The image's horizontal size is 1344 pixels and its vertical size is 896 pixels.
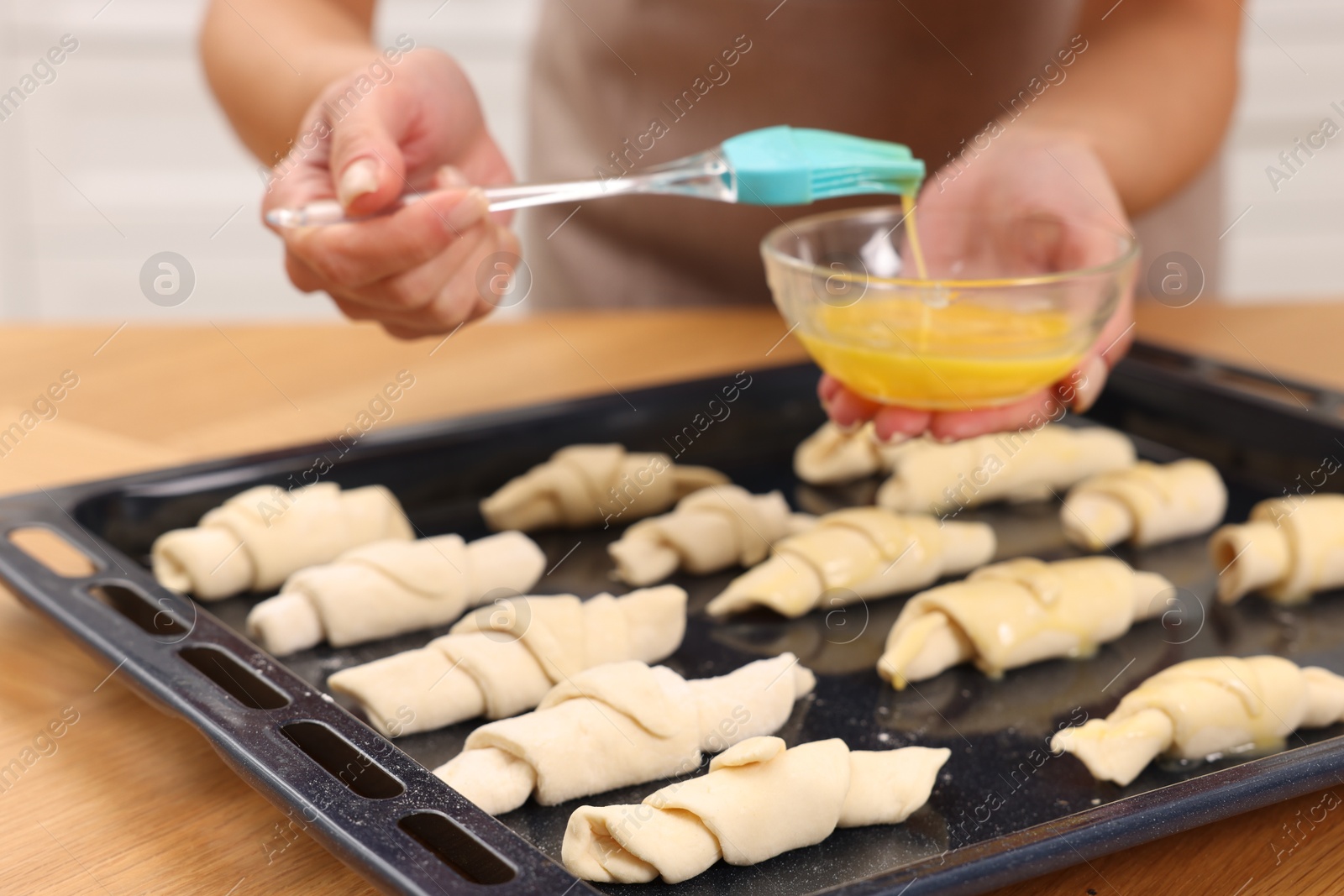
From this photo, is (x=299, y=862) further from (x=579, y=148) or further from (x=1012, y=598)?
(x=579, y=148)

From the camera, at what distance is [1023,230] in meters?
1.40

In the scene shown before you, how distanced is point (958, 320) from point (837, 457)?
0.36 m

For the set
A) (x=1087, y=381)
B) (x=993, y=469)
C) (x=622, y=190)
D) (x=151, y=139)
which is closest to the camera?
(x=622, y=190)

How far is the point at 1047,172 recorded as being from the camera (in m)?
1.45

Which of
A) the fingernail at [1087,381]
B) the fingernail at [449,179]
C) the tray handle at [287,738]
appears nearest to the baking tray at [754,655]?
the tray handle at [287,738]

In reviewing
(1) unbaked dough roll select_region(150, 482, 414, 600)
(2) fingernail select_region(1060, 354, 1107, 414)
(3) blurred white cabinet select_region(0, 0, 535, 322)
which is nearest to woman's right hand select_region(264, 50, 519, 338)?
(1) unbaked dough roll select_region(150, 482, 414, 600)

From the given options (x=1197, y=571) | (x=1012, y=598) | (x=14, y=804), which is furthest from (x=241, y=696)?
(x=1197, y=571)

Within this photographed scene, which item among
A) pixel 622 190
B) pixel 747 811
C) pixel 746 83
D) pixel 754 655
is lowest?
pixel 754 655

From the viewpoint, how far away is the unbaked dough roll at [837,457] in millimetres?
1533

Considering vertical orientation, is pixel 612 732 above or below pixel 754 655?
above

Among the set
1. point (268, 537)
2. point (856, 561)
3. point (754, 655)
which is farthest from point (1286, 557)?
point (268, 537)

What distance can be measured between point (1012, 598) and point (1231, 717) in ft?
0.71

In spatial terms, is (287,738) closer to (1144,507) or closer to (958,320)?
(958,320)

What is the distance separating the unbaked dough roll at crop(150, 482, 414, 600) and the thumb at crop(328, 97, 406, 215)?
321 millimetres
